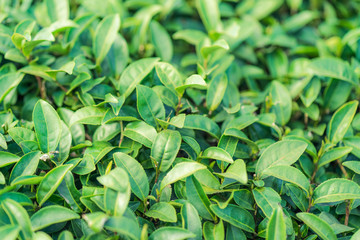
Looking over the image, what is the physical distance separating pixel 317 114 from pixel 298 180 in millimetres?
528

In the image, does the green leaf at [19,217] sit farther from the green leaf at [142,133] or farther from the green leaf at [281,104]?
the green leaf at [281,104]

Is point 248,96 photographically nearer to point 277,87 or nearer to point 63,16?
point 277,87

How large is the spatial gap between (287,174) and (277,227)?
22 centimetres

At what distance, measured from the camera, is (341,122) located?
156cm

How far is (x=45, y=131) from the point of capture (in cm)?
134

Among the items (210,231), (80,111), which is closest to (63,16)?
(80,111)

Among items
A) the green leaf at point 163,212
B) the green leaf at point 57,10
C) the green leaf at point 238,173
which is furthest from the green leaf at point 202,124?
the green leaf at point 57,10

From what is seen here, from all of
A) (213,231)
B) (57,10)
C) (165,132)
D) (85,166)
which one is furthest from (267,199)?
(57,10)

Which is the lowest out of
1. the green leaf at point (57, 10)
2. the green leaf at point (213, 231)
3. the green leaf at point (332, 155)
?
the green leaf at point (213, 231)

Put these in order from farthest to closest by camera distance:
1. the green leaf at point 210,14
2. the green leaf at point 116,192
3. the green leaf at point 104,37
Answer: the green leaf at point 210,14 → the green leaf at point 104,37 → the green leaf at point 116,192

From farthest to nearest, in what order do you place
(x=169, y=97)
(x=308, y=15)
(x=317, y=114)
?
(x=308, y=15) → (x=317, y=114) → (x=169, y=97)

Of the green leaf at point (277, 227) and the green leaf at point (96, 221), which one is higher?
the green leaf at point (96, 221)

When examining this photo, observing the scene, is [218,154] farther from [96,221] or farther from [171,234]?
[96,221]

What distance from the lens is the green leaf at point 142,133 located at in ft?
4.39
